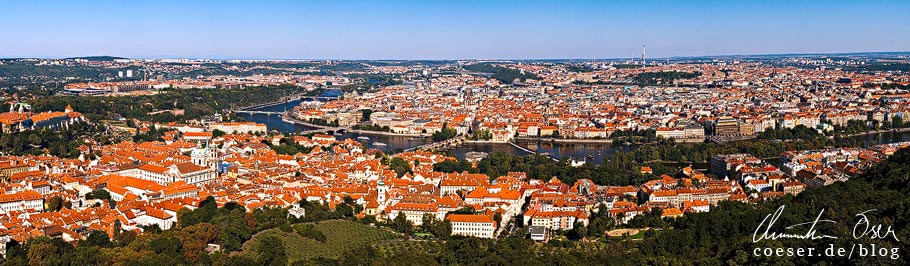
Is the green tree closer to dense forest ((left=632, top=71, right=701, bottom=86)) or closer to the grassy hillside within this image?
the grassy hillside

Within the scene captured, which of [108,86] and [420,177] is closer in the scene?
[420,177]

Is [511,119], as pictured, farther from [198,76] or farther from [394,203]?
[198,76]

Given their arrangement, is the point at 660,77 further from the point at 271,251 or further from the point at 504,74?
the point at 271,251

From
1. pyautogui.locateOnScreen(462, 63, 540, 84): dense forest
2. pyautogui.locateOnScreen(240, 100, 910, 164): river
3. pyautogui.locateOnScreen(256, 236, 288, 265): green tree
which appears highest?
pyautogui.locateOnScreen(462, 63, 540, 84): dense forest

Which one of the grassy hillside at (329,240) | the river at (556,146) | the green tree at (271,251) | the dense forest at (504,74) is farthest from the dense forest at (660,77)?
the green tree at (271,251)

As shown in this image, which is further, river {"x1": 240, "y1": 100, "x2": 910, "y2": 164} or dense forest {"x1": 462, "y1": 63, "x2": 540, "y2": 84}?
dense forest {"x1": 462, "y1": 63, "x2": 540, "y2": 84}

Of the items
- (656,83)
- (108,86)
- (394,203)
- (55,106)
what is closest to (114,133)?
(55,106)

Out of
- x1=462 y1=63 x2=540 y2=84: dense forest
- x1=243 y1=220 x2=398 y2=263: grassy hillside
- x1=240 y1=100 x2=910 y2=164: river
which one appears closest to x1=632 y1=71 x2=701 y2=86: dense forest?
x1=462 y1=63 x2=540 y2=84: dense forest

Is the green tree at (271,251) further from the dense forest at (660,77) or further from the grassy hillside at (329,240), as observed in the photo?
the dense forest at (660,77)
